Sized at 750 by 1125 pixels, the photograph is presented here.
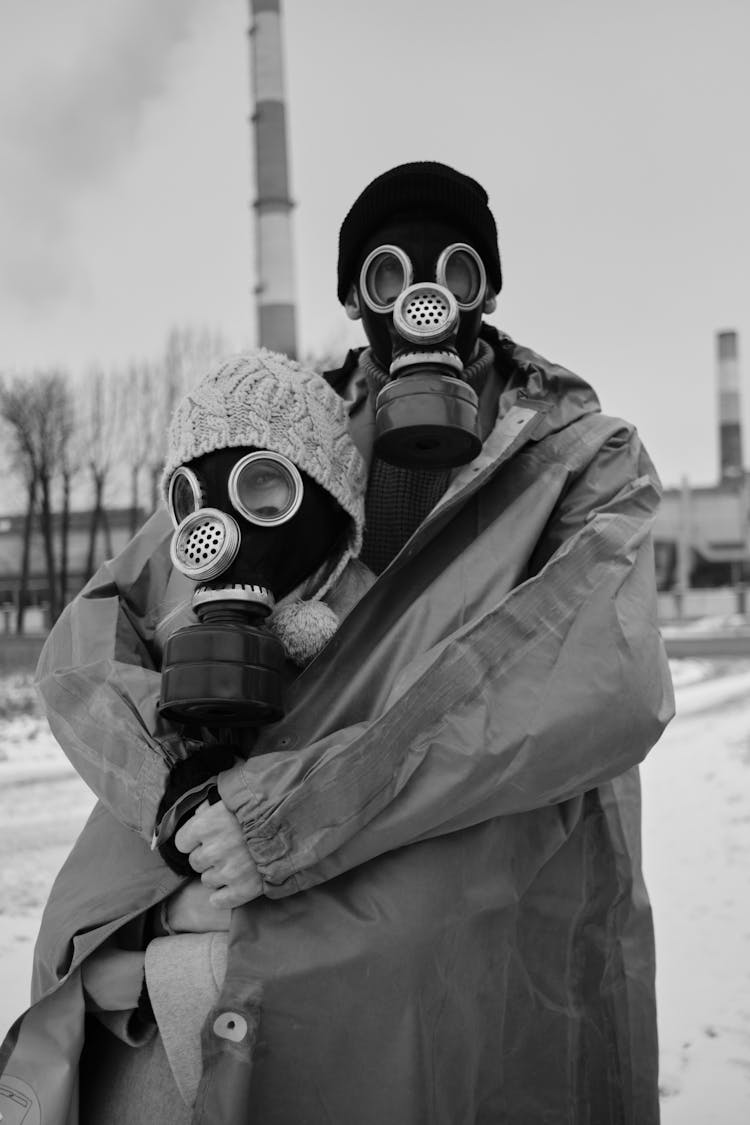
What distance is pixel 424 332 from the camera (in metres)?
1.50

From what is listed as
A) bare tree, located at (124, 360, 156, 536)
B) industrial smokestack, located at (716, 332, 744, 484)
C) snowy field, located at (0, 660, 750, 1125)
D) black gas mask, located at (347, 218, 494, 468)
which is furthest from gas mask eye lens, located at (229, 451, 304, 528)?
industrial smokestack, located at (716, 332, 744, 484)

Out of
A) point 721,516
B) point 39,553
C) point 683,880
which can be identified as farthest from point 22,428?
point 683,880

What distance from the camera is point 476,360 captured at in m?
1.65

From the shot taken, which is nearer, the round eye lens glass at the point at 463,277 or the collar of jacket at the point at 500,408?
the collar of jacket at the point at 500,408

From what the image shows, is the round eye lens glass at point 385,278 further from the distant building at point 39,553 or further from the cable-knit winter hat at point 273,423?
the distant building at point 39,553

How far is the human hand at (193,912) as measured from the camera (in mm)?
1318

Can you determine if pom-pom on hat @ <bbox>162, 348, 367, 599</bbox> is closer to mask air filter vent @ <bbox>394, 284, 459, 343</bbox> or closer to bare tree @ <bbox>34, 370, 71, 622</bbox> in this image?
mask air filter vent @ <bbox>394, 284, 459, 343</bbox>

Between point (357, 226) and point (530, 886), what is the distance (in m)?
1.06

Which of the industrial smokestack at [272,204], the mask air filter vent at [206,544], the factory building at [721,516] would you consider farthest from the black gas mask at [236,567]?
the factory building at [721,516]

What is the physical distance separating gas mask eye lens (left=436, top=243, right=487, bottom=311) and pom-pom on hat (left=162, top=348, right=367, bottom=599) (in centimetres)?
25

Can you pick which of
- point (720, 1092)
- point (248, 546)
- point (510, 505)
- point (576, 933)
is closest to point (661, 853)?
point (720, 1092)

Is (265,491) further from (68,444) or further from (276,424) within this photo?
(68,444)

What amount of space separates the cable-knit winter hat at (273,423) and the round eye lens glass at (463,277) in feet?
0.84

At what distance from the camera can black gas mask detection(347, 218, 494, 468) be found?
1436 millimetres
